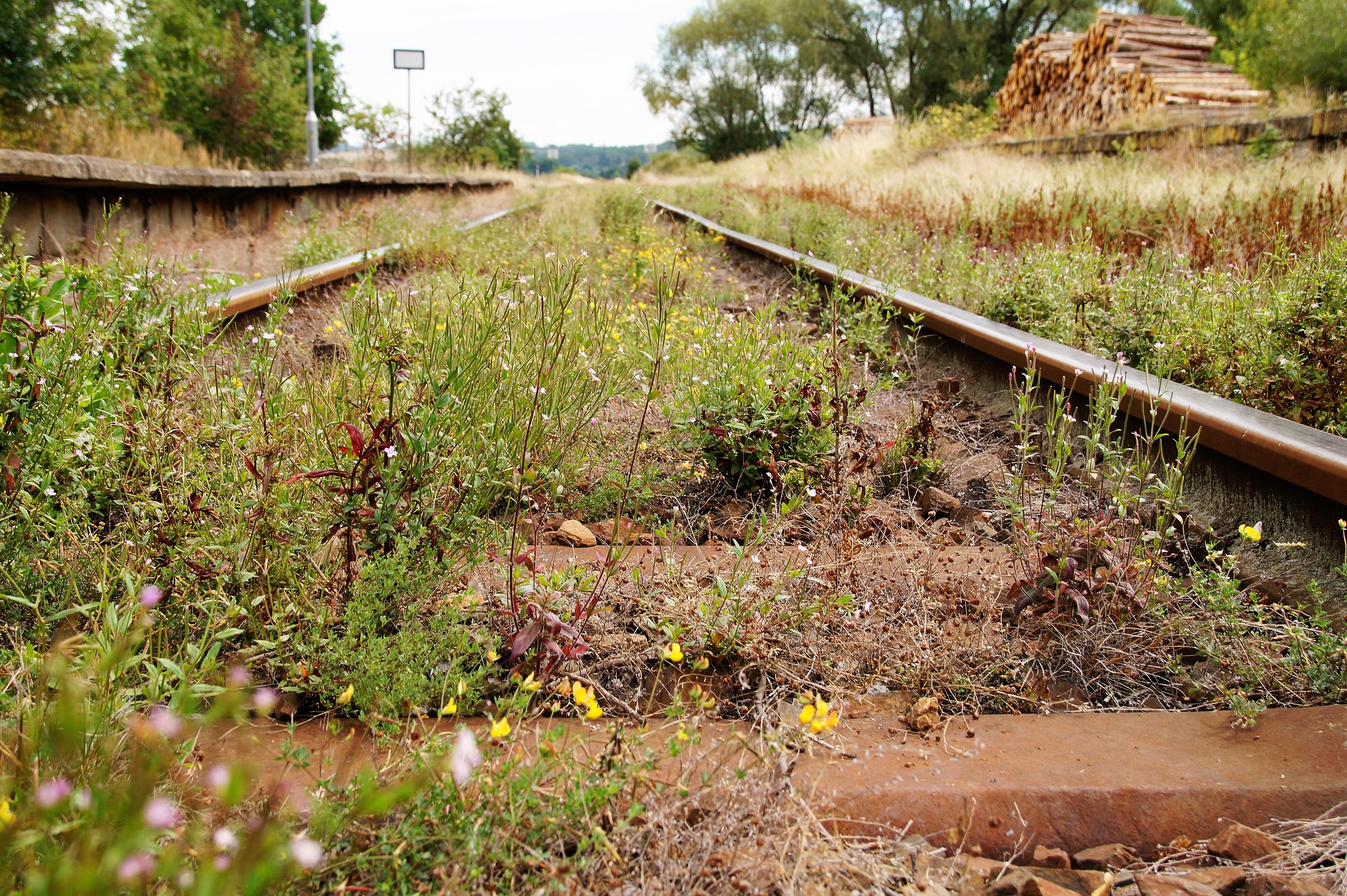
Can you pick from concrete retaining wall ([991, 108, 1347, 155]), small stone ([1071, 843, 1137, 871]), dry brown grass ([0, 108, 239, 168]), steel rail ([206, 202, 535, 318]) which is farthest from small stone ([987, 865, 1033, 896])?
concrete retaining wall ([991, 108, 1347, 155])

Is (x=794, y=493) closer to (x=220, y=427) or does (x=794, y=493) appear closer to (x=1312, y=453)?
(x=1312, y=453)

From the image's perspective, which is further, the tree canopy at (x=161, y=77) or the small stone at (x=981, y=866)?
the tree canopy at (x=161, y=77)

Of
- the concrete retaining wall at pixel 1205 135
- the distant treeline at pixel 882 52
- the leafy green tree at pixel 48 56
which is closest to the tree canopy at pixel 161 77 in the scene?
the leafy green tree at pixel 48 56

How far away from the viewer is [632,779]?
4.75 feet

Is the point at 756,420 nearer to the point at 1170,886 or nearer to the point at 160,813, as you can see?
the point at 1170,886

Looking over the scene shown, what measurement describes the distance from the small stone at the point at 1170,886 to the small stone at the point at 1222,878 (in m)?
0.02

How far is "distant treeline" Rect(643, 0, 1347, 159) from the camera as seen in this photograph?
22984 mm

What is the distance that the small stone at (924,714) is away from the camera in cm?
181

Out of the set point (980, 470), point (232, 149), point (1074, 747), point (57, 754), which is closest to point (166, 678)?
point (57, 754)

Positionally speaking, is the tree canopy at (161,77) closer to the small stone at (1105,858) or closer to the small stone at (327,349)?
the small stone at (327,349)

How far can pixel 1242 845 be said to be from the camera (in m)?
1.48

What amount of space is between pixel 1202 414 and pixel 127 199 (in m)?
7.56

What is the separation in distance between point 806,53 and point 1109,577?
53412 mm

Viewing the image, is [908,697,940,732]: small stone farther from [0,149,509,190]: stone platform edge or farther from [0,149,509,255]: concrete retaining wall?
[0,149,509,190]: stone platform edge
